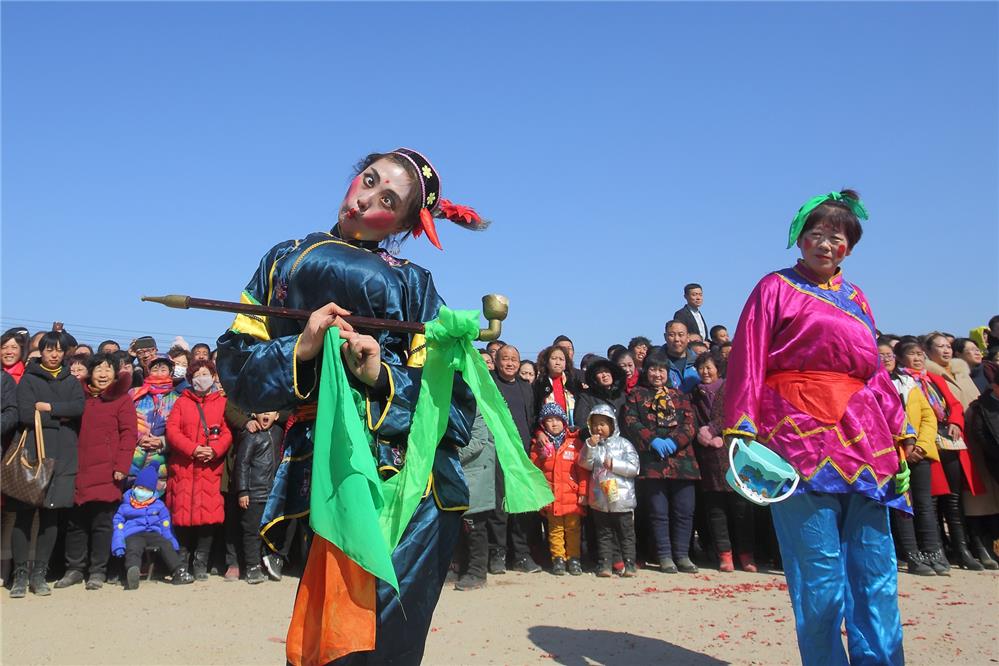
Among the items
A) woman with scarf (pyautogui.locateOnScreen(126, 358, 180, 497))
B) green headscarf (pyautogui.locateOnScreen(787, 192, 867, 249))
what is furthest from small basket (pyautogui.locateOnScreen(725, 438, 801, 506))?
woman with scarf (pyautogui.locateOnScreen(126, 358, 180, 497))

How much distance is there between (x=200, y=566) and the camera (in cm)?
712

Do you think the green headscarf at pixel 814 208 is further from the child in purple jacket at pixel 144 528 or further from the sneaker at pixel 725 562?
the child in purple jacket at pixel 144 528

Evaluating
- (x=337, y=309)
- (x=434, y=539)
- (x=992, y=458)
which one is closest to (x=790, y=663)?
(x=434, y=539)

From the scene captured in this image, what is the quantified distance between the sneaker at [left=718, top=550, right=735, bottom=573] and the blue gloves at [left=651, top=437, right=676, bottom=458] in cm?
94

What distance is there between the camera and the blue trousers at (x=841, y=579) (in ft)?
12.0

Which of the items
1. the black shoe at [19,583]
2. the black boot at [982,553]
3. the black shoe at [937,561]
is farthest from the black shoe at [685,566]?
the black shoe at [19,583]

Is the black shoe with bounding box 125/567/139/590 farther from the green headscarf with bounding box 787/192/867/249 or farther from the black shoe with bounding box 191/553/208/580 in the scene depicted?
the green headscarf with bounding box 787/192/867/249

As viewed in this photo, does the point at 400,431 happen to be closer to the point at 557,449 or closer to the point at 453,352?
the point at 453,352

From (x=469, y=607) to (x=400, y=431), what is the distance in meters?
3.63

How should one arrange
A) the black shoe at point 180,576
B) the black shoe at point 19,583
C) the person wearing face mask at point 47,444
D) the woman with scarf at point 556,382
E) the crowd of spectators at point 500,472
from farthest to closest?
the woman with scarf at point 556,382 < the black shoe at point 180,576 < the crowd of spectators at point 500,472 < the person wearing face mask at point 47,444 < the black shoe at point 19,583

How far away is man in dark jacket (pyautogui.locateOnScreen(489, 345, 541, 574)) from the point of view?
24.6 feet

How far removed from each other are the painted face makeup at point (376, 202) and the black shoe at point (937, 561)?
602 centimetres

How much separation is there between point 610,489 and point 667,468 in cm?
54

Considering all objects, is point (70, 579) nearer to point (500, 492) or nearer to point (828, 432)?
point (500, 492)
